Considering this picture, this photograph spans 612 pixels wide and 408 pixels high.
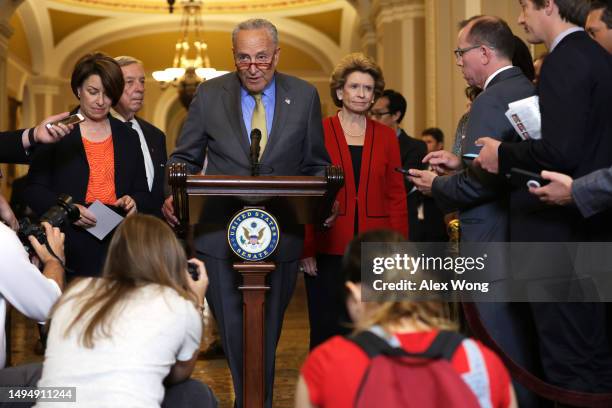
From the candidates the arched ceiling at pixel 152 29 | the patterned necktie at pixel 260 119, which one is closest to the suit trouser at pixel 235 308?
the patterned necktie at pixel 260 119

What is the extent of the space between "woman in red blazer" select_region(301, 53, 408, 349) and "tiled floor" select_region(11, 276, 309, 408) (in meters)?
0.61

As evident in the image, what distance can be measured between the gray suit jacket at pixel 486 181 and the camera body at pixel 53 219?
53.8 inches

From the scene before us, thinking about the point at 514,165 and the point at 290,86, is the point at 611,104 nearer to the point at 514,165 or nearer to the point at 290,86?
the point at 514,165

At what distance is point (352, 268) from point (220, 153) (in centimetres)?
147

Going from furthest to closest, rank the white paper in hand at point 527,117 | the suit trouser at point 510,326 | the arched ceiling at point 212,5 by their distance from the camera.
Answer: the arched ceiling at point 212,5 < the suit trouser at point 510,326 < the white paper in hand at point 527,117

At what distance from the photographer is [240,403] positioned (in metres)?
3.14

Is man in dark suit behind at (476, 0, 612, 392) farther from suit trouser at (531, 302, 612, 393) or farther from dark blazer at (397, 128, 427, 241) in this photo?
dark blazer at (397, 128, 427, 241)

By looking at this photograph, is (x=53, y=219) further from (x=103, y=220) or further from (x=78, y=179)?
(x=78, y=179)

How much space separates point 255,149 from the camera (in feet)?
10.2

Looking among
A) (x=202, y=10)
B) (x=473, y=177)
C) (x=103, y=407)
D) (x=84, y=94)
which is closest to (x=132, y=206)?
(x=84, y=94)

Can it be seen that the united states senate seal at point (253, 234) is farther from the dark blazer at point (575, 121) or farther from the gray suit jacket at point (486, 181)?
the dark blazer at point (575, 121)

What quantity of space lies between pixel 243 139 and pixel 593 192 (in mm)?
1277

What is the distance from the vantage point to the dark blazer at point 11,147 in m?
3.71

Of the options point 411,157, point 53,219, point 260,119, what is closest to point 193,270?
point 53,219
